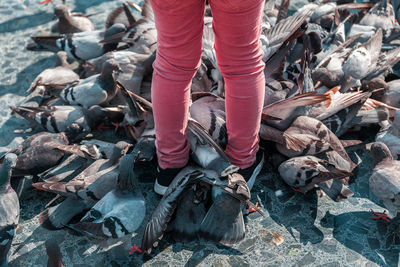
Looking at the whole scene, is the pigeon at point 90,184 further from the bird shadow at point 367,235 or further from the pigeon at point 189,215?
the bird shadow at point 367,235

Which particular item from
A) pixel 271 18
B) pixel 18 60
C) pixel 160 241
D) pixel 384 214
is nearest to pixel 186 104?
pixel 160 241

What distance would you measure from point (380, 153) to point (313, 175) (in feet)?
2.25

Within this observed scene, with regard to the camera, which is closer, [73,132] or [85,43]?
[73,132]

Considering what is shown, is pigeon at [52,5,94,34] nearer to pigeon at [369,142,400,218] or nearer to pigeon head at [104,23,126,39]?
pigeon head at [104,23,126,39]

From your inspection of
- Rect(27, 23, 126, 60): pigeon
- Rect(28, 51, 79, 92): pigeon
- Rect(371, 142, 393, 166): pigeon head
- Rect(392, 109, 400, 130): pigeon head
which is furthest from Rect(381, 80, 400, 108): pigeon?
Rect(28, 51, 79, 92): pigeon

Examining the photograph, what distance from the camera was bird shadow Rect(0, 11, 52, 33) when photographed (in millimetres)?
5637

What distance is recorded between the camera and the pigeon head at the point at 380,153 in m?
3.36

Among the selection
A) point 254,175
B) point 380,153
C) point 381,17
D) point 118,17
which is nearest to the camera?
point 254,175

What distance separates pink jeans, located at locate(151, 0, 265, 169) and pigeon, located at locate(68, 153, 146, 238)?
1.02 ft

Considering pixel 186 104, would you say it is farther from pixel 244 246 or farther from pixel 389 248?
pixel 389 248

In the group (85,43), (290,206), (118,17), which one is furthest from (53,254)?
(118,17)

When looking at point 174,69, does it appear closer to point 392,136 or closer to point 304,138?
point 304,138

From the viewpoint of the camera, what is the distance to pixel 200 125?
314 centimetres

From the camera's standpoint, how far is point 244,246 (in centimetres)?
298
